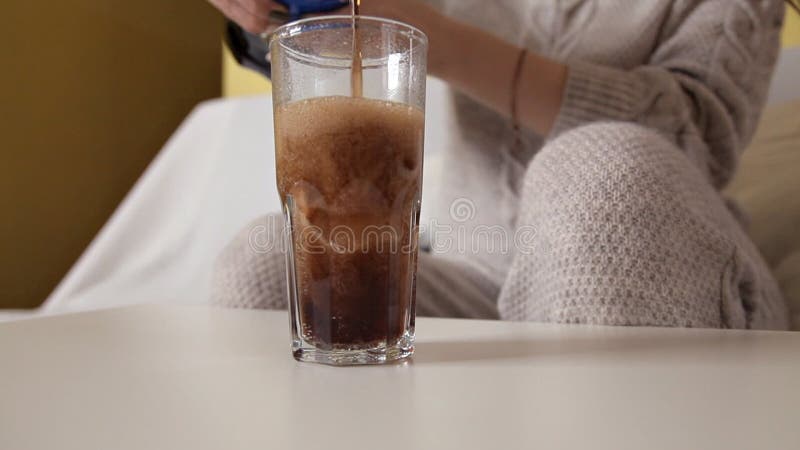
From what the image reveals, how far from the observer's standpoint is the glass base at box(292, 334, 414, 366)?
1.27 feet

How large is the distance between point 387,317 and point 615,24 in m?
0.62

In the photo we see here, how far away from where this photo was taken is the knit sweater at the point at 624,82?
726 mm

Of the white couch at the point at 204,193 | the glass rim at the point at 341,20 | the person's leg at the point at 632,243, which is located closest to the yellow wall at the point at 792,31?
the white couch at the point at 204,193

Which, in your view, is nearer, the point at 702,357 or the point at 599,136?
the point at 702,357

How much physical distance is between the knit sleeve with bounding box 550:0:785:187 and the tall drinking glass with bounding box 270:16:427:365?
1.19 ft

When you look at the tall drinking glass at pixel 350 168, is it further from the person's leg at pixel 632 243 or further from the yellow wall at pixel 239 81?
the yellow wall at pixel 239 81

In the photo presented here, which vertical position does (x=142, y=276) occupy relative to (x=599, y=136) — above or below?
below

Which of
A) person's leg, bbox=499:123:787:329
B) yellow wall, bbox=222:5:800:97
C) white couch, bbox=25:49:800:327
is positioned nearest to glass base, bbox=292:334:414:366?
person's leg, bbox=499:123:787:329

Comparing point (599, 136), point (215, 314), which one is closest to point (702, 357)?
point (599, 136)

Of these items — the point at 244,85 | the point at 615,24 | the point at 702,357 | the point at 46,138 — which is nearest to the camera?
the point at 702,357

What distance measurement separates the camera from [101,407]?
0.30m

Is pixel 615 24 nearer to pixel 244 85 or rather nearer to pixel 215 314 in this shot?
pixel 215 314

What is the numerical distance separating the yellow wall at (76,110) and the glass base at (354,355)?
1.56 meters

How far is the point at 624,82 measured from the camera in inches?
28.5
